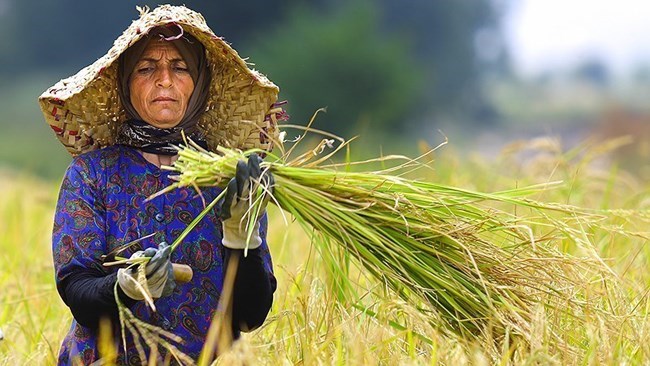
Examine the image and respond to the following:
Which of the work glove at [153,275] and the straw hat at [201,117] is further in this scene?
the straw hat at [201,117]

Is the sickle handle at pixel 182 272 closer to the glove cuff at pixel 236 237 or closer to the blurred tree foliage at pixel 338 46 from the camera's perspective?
the glove cuff at pixel 236 237

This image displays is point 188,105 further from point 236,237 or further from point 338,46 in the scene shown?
point 338,46

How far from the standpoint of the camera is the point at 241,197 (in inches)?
99.6

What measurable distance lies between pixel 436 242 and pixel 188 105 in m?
0.68

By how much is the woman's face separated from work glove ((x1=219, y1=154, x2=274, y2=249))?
347mm

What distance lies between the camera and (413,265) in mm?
2705

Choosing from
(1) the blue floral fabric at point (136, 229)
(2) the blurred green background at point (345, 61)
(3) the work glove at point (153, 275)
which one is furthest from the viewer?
(2) the blurred green background at point (345, 61)

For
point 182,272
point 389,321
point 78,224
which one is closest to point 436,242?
point 389,321

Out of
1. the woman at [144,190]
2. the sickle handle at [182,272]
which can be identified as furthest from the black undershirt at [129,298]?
the sickle handle at [182,272]

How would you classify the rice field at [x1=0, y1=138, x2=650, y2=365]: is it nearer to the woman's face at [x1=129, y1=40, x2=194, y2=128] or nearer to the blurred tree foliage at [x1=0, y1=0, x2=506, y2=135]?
the woman's face at [x1=129, y1=40, x2=194, y2=128]

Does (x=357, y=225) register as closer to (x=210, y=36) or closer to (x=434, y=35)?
(x=210, y=36)

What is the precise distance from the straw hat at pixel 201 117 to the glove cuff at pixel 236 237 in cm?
25

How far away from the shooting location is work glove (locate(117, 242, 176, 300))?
2.48 metres

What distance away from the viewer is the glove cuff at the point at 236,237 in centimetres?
264
